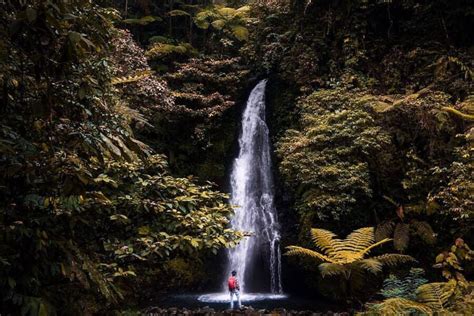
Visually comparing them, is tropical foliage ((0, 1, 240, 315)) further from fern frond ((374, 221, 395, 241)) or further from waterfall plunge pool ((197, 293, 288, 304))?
waterfall plunge pool ((197, 293, 288, 304))

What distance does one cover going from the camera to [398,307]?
375 centimetres

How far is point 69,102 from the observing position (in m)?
2.81

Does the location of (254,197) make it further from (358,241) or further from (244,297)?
(358,241)

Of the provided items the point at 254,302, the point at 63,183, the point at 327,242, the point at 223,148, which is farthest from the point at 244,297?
the point at 63,183

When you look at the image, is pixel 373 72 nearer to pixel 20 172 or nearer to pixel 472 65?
pixel 472 65

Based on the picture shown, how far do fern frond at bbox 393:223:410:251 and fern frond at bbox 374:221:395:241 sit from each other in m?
0.17

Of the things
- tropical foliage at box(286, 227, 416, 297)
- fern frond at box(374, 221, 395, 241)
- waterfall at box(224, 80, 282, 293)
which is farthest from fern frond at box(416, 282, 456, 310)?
waterfall at box(224, 80, 282, 293)

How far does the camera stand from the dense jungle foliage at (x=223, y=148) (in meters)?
2.52

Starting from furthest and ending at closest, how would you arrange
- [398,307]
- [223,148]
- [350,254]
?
[223,148] < [350,254] < [398,307]

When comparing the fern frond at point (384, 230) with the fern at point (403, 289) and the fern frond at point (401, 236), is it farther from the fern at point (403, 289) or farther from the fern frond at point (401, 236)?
the fern at point (403, 289)

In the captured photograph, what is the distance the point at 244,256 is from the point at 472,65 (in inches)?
318

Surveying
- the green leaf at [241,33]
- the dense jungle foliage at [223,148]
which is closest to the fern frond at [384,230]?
the dense jungle foliage at [223,148]

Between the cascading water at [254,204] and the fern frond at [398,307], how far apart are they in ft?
22.2

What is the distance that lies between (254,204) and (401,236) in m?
4.92
